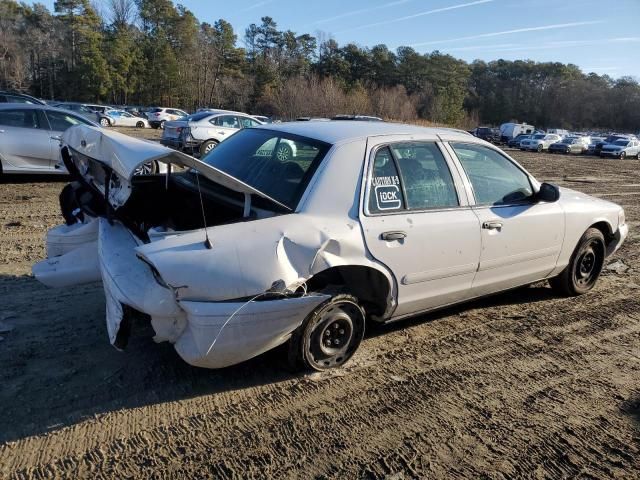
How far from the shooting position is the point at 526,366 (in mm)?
3740

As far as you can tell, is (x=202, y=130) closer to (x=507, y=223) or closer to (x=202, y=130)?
(x=202, y=130)

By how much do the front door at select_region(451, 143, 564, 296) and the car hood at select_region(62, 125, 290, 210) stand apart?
174cm

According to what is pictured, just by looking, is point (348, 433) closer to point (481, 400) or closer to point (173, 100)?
point (481, 400)

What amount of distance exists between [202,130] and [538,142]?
3005 cm

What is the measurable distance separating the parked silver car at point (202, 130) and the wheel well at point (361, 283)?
1248 cm

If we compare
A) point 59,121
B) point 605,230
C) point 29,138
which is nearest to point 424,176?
point 605,230

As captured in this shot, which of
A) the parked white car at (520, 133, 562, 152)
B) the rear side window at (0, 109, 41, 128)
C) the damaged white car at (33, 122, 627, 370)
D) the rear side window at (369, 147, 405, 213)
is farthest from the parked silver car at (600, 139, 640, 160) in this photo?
the rear side window at (369, 147, 405, 213)

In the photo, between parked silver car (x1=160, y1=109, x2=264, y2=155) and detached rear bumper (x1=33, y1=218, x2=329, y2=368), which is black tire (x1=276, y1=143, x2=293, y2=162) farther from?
parked silver car (x1=160, y1=109, x2=264, y2=155)

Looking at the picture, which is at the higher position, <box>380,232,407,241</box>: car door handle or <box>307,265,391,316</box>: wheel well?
<box>380,232,407,241</box>: car door handle

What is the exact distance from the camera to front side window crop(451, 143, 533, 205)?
4.11 meters

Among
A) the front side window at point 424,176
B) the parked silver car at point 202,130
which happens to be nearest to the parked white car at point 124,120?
the parked silver car at point 202,130

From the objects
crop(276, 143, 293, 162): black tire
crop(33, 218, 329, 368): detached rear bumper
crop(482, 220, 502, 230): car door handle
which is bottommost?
crop(33, 218, 329, 368): detached rear bumper

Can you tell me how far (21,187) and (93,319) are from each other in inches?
270

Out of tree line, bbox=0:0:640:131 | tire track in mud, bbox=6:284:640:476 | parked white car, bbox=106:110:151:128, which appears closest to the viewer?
tire track in mud, bbox=6:284:640:476
